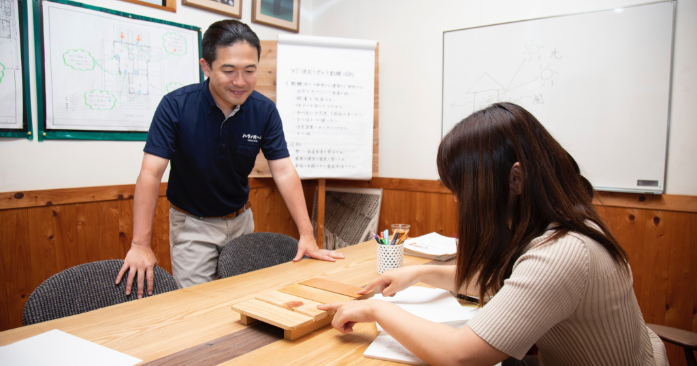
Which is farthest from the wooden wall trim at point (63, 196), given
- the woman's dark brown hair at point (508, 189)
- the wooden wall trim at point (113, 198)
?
the woman's dark brown hair at point (508, 189)

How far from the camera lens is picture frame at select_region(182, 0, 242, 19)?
2.83 metres

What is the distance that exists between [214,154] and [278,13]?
6.66 ft

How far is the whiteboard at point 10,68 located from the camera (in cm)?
210

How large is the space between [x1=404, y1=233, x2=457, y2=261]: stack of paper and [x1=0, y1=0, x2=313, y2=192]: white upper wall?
6.05 ft

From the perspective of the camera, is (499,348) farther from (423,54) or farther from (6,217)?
(423,54)

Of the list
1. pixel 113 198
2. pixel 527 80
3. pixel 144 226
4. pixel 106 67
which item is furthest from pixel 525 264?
pixel 106 67

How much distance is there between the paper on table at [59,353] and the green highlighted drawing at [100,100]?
6.21 feet

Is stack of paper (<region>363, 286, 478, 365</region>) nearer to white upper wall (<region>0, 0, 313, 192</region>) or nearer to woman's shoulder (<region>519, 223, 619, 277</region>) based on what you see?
woman's shoulder (<region>519, 223, 619, 277</region>)

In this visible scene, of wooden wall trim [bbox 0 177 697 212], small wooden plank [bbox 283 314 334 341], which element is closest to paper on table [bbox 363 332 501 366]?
small wooden plank [bbox 283 314 334 341]

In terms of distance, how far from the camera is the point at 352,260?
1580 millimetres

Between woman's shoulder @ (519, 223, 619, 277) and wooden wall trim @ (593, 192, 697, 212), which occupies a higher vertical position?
woman's shoulder @ (519, 223, 619, 277)

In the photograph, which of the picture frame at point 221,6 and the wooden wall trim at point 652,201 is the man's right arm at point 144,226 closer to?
the picture frame at point 221,6

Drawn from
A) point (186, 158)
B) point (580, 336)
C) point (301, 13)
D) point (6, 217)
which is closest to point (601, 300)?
point (580, 336)

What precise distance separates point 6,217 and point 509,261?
7.93 ft
